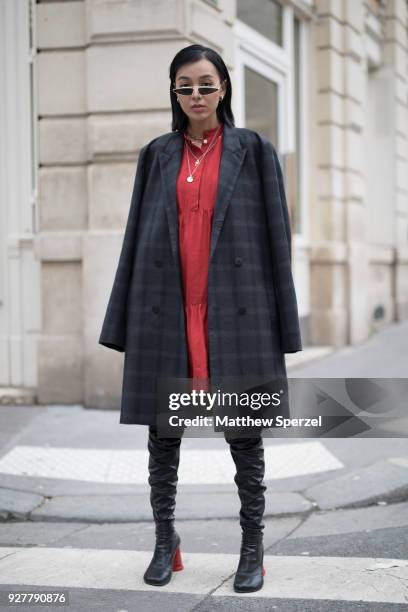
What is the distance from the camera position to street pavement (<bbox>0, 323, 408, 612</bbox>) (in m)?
3.00

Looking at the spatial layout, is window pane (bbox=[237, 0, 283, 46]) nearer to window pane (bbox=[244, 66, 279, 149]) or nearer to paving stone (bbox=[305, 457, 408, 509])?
window pane (bbox=[244, 66, 279, 149])

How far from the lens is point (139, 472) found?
4.84m

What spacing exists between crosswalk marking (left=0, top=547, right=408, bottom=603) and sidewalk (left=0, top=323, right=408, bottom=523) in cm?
63

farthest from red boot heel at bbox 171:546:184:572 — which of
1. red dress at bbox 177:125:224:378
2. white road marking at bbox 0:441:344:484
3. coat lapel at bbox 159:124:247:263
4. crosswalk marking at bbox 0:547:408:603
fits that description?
white road marking at bbox 0:441:344:484

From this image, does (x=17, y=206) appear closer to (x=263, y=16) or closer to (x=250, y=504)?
(x=263, y=16)

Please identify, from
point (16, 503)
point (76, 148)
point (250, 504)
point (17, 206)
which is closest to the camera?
point (250, 504)

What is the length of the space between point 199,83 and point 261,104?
234 inches

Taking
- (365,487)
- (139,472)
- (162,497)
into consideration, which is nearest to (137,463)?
(139,472)

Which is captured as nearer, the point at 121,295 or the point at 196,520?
the point at 121,295

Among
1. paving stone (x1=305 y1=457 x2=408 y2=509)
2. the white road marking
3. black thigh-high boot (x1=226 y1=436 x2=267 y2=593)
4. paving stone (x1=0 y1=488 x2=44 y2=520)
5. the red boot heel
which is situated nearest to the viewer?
black thigh-high boot (x1=226 y1=436 x2=267 y2=593)

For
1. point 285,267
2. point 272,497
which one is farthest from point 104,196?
point 285,267

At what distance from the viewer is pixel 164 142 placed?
309 cm

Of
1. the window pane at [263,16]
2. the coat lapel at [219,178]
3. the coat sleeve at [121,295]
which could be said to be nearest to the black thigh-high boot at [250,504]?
the coat sleeve at [121,295]

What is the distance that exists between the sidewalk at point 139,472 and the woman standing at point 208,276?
1.28 meters
